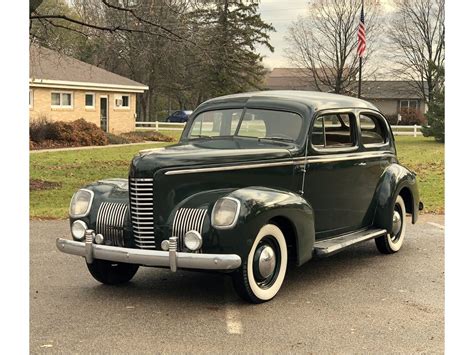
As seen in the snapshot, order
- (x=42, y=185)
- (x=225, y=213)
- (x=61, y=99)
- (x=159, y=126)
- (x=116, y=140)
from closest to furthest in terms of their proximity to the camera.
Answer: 1. (x=225, y=213)
2. (x=42, y=185)
3. (x=159, y=126)
4. (x=116, y=140)
5. (x=61, y=99)

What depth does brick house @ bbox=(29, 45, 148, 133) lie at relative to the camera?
23.9 m

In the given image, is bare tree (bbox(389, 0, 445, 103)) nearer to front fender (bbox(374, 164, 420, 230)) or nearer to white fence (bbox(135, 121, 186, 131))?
front fender (bbox(374, 164, 420, 230))

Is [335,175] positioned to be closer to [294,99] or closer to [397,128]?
[294,99]

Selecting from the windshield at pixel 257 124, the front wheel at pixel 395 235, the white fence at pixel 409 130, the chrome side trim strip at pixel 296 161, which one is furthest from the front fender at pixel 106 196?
the white fence at pixel 409 130

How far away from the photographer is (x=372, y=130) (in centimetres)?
703

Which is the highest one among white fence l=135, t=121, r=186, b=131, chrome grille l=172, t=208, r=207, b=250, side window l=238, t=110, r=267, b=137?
white fence l=135, t=121, r=186, b=131

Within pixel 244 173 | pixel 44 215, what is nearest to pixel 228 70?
pixel 44 215

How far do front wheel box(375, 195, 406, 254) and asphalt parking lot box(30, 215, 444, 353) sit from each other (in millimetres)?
248

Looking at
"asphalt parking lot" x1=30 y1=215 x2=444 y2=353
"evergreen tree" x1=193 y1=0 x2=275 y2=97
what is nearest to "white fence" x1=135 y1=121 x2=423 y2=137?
"evergreen tree" x1=193 y1=0 x2=275 y2=97

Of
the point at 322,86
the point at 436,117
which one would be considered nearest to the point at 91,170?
the point at 322,86

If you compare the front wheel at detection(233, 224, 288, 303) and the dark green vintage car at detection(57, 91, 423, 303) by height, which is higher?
the dark green vintage car at detection(57, 91, 423, 303)

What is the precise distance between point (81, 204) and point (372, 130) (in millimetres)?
3372

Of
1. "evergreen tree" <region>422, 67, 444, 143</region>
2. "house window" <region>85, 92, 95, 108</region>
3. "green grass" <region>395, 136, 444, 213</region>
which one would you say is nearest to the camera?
"green grass" <region>395, 136, 444, 213</region>

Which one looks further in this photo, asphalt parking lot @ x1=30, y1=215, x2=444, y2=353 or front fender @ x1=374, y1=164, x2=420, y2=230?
front fender @ x1=374, y1=164, x2=420, y2=230
